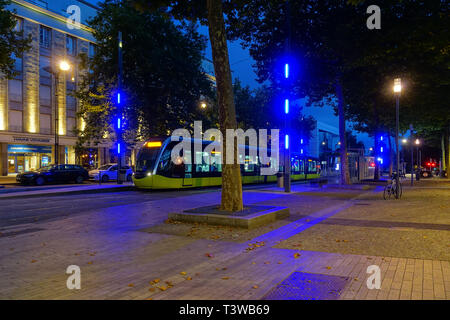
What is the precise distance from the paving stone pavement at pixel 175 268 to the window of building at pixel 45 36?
1540 inches

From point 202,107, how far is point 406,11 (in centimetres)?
1802

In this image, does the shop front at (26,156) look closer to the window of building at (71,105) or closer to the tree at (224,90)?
the window of building at (71,105)

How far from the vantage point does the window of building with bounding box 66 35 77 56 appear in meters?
42.6

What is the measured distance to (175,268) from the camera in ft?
16.9

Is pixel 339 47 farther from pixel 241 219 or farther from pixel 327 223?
pixel 241 219

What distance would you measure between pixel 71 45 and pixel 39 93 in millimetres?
8124

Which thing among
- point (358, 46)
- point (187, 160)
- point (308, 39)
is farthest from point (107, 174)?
point (358, 46)

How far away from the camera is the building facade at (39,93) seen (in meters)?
36.4

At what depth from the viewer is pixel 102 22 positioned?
2852 cm

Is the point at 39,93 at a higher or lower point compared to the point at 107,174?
higher

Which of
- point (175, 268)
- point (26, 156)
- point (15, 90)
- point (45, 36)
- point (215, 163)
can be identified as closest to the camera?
point (175, 268)

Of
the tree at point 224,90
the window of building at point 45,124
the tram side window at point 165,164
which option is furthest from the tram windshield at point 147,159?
the window of building at point 45,124

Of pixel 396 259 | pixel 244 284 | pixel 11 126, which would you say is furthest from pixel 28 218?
pixel 11 126

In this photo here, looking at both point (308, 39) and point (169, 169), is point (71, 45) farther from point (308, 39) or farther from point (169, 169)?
point (308, 39)
